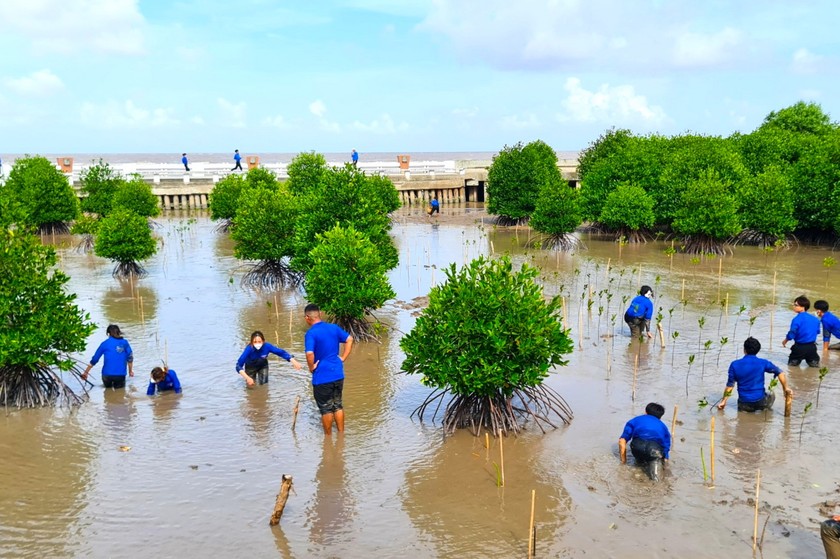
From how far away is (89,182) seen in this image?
112ft

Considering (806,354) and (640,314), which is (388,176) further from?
(806,354)

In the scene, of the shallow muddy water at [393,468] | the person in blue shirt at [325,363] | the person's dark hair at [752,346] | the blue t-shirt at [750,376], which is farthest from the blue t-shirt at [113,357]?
the person's dark hair at [752,346]

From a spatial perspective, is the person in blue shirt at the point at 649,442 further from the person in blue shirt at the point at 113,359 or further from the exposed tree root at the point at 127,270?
the exposed tree root at the point at 127,270

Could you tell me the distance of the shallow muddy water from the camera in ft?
23.5

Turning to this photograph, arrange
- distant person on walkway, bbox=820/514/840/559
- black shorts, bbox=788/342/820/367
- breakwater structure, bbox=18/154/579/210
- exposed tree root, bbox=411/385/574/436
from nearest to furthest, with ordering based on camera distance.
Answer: distant person on walkway, bbox=820/514/840/559 < exposed tree root, bbox=411/385/574/436 < black shorts, bbox=788/342/820/367 < breakwater structure, bbox=18/154/579/210

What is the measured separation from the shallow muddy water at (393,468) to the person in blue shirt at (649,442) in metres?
0.20

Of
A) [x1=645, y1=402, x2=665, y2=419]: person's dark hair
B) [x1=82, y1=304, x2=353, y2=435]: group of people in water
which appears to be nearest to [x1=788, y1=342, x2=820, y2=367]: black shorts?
[x1=645, y1=402, x2=665, y2=419]: person's dark hair

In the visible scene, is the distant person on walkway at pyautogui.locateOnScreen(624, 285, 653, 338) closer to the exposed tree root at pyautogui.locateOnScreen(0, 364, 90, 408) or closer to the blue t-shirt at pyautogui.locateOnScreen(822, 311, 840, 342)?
the blue t-shirt at pyautogui.locateOnScreen(822, 311, 840, 342)

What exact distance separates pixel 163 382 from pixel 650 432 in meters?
7.39

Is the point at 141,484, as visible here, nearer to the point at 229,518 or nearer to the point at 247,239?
the point at 229,518

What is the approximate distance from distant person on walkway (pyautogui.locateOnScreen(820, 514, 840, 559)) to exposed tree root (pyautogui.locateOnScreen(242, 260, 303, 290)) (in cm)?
1624

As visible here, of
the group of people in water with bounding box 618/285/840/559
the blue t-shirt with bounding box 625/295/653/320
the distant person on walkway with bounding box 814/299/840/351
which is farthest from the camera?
the blue t-shirt with bounding box 625/295/653/320

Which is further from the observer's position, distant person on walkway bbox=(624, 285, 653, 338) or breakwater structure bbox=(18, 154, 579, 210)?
breakwater structure bbox=(18, 154, 579, 210)

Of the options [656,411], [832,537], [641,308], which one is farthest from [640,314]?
[832,537]
